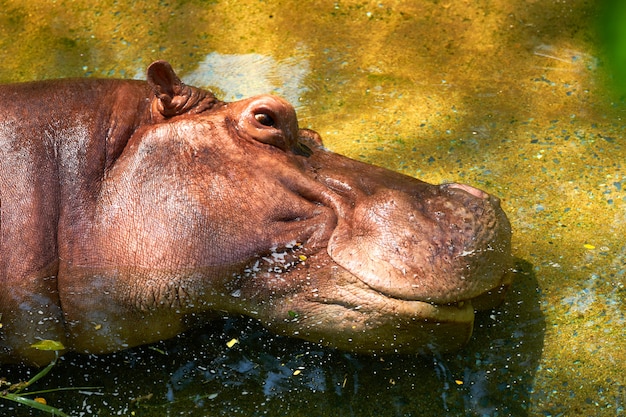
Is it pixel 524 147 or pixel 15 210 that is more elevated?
pixel 15 210

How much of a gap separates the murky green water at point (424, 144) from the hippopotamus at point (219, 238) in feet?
1.13

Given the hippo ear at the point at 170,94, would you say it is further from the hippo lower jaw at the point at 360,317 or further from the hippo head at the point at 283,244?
the hippo lower jaw at the point at 360,317

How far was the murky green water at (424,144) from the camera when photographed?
12.1 ft

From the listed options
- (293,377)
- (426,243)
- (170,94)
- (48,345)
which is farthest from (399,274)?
(48,345)

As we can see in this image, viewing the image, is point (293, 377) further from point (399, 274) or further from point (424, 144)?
point (424, 144)

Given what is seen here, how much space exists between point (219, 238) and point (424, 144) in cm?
194

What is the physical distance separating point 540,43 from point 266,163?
2.75 m

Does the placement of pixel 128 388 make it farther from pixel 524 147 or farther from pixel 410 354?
pixel 524 147

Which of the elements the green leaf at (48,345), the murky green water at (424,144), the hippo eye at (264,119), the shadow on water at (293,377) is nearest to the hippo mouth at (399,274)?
the shadow on water at (293,377)

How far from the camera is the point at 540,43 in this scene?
545 cm

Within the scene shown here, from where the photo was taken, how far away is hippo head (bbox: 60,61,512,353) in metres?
3.23

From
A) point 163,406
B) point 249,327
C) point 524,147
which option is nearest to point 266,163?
point 249,327

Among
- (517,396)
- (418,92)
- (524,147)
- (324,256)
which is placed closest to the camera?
(324,256)

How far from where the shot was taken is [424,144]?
16.0 feet
